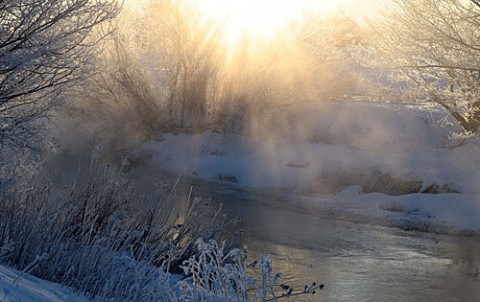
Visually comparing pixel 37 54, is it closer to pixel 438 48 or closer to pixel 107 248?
pixel 107 248

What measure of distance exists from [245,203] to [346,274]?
21.1 feet

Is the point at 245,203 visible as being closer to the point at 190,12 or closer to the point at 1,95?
the point at 190,12

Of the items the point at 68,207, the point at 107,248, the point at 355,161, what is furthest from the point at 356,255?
the point at 355,161

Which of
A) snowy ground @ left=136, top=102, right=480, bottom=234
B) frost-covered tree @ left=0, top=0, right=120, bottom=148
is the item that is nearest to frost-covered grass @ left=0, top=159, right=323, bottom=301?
frost-covered tree @ left=0, top=0, right=120, bottom=148

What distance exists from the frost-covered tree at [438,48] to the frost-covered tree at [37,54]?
9584 mm

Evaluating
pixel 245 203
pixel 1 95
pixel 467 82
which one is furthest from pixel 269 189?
pixel 1 95

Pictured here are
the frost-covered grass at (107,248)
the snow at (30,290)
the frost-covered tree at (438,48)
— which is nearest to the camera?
the snow at (30,290)

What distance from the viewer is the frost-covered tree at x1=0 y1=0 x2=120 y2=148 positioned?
7.95m

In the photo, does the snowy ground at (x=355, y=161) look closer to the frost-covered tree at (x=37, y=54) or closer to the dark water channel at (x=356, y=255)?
the dark water channel at (x=356, y=255)

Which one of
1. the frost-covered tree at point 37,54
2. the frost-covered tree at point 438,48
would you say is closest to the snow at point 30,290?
the frost-covered tree at point 37,54

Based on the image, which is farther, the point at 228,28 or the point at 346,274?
the point at 228,28

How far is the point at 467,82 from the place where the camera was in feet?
60.5

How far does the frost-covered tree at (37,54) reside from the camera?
795 cm

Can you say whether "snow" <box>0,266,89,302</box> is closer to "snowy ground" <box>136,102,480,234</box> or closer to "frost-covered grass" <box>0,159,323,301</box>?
"frost-covered grass" <box>0,159,323,301</box>
